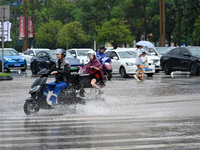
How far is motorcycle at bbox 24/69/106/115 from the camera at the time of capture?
39.6 feet

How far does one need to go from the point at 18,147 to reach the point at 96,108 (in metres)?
5.70

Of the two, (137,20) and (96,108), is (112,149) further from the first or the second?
(137,20)

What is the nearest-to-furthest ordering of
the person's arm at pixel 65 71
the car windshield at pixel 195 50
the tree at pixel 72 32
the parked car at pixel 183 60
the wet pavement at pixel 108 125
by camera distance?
1. the wet pavement at pixel 108 125
2. the person's arm at pixel 65 71
3. the parked car at pixel 183 60
4. the car windshield at pixel 195 50
5. the tree at pixel 72 32

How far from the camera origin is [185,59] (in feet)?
93.9

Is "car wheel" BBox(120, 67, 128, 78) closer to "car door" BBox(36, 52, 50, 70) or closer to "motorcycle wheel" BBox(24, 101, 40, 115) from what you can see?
"car door" BBox(36, 52, 50, 70)

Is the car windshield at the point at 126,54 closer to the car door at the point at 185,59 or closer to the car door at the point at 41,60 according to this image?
the car door at the point at 185,59

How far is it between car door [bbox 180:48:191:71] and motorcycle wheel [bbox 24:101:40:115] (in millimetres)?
17215

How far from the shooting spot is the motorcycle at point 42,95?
Result: 39.6 feet

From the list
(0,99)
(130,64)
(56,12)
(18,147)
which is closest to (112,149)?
(18,147)

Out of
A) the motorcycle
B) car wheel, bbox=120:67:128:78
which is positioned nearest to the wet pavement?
the motorcycle

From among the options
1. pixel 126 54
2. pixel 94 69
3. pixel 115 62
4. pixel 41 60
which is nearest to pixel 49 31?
pixel 41 60

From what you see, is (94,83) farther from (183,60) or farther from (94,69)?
(183,60)

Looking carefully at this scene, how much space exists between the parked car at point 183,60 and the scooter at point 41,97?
15572mm

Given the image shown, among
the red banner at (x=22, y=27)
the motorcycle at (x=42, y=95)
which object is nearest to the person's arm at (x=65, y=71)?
the motorcycle at (x=42, y=95)
